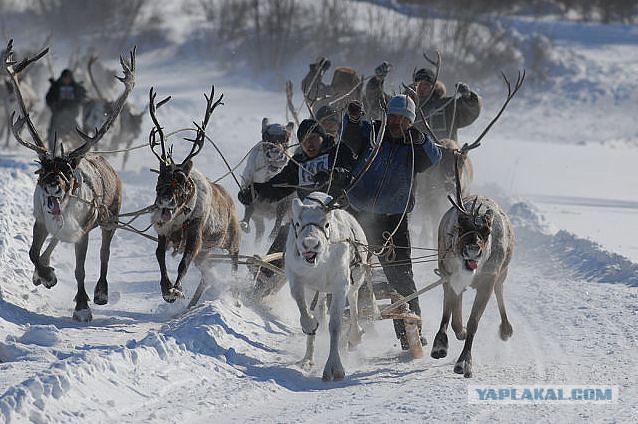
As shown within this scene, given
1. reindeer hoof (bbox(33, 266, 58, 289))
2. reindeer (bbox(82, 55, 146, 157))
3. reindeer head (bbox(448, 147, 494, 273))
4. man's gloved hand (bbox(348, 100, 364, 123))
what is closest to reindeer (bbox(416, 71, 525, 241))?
man's gloved hand (bbox(348, 100, 364, 123))

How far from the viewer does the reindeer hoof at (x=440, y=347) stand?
324 inches

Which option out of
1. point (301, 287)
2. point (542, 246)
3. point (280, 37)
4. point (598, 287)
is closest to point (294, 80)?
point (280, 37)

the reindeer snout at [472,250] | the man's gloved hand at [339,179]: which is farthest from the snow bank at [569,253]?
the reindeer snout at [472,250]

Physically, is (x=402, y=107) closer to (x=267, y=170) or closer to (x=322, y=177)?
(x=322, y=177)

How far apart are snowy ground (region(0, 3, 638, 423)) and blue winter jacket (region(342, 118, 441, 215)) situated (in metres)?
1.07

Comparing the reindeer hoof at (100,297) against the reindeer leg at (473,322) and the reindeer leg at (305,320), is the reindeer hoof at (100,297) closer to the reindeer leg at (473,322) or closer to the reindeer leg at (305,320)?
the reindeer leg at (305,320)

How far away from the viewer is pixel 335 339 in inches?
318

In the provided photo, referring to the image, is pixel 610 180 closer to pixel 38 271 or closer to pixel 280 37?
pixel 38 271

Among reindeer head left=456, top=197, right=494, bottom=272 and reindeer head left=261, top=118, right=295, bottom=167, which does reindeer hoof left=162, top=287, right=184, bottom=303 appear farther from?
reindeer head left=261, top=118, right=295, bottom=167

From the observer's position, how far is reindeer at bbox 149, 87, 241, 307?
8.89 meters

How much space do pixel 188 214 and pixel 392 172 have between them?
1.69 m

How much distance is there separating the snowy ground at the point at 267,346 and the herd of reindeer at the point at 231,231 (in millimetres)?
313

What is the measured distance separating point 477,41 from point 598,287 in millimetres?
30629

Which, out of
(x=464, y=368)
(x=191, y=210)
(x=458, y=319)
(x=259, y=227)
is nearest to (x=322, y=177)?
(x=191, y=210)
